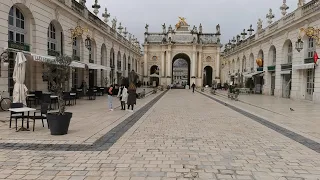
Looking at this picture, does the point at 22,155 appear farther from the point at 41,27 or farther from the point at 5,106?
the point at 41,27

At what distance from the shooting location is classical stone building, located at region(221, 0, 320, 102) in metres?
20.5

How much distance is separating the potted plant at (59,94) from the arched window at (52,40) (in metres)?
9.57

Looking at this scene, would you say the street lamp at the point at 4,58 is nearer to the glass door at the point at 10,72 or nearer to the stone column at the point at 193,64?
the glass door at the point at 10,72

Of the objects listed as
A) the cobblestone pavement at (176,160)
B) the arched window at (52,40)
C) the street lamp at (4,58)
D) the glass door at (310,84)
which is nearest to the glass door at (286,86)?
the glass door at (310,84)

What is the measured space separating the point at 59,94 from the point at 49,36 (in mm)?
11575

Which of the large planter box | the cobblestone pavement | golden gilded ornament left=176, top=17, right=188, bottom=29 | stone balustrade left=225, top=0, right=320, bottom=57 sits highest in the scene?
golden gilded ornament left=176, top=17, right=188, bottom=29

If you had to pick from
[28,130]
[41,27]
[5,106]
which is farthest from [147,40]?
[28,130]

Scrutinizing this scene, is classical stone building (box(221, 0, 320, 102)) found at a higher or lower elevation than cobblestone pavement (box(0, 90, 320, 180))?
higher

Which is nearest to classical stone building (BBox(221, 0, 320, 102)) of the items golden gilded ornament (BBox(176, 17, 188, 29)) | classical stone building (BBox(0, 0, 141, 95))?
classical stone building (BBox(0, 0, 141, 95))

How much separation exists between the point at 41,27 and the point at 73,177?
46.2ft

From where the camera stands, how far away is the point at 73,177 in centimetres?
457

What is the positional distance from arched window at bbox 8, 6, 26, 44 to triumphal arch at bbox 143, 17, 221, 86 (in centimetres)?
4552

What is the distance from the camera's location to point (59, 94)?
8.13 meters

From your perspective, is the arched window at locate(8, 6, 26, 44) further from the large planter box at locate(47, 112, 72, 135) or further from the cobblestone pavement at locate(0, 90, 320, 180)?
the cobblestone pavement at locate(0, 90, 320, 180)
